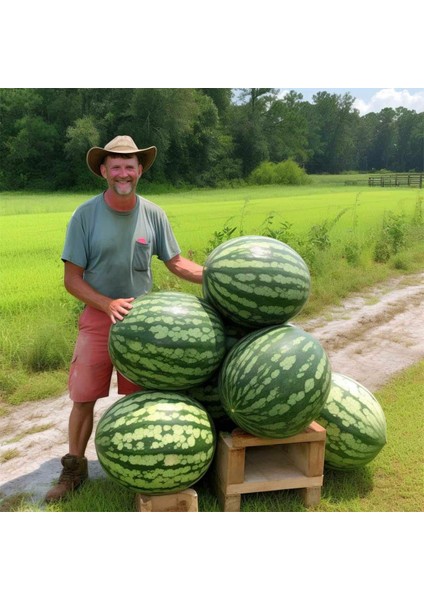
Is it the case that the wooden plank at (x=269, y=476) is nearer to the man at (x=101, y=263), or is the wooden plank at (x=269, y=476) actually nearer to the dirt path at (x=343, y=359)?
the man at (x=101, y=263)

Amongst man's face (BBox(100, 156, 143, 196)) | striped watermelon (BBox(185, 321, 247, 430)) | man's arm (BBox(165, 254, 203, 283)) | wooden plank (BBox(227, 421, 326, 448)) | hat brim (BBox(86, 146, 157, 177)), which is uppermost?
hat brim (BBox(86, 146, 157, 177))

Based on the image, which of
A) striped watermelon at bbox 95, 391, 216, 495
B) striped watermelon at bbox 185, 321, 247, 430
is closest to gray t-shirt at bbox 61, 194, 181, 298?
striped watermelon at bbox 185, 321, 247, 430

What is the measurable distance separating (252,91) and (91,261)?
122 inches

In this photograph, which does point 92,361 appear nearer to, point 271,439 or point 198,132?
point 271,439

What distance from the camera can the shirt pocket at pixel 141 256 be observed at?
351 cm

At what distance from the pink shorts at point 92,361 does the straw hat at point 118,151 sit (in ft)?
2.94

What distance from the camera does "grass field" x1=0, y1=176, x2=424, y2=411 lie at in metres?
5.16

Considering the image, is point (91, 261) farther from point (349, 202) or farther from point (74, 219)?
point (349, 202)

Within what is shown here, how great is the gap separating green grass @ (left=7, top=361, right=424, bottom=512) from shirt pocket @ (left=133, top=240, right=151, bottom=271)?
129 centimetres

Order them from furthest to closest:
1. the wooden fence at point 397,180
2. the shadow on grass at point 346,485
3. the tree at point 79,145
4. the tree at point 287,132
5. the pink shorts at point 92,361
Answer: the wooden fence at point 397,180, the tree at point 287,132, the tree at point 79,145, the pink shorts at point 92,361, the shadow on grass at point 346,485

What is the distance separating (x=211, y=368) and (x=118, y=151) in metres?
1.36

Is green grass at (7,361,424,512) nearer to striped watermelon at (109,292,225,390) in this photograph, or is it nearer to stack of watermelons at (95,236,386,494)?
stack of watermelons at (95,236,386,494)

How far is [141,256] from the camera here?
3.54 m

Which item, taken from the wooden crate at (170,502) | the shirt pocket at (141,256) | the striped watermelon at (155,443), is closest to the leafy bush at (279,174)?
the shirt pocket at (141,256)
